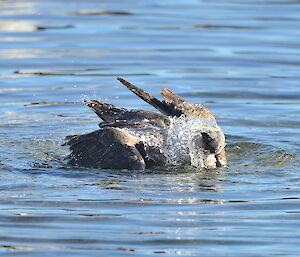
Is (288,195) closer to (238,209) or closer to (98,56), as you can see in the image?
(238,209)

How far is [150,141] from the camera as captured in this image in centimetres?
1058

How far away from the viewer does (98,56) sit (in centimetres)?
1634

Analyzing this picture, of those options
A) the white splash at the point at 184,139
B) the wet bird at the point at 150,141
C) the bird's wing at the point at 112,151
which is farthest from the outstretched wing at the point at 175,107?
the bird's wing at the point at 112,151

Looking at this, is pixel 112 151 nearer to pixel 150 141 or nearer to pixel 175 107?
pixel 150 141

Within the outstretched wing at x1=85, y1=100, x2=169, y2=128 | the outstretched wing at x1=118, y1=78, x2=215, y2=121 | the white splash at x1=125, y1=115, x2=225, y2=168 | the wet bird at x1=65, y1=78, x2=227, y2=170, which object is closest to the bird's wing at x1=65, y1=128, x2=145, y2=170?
the wet bird at x1=65, y1=78, x2=227, y2=170

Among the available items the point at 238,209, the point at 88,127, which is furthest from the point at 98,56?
the point at 238,209

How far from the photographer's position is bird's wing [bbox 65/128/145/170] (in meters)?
10.3

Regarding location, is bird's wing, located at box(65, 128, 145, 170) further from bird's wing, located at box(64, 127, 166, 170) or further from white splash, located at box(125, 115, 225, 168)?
white splash, located at box(125, 115, 225, 168)

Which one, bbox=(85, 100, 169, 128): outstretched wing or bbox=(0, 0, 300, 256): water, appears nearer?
bbox=(0, 0, 300, 256): water

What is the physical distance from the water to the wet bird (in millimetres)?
141

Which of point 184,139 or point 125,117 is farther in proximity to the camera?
point 125,117

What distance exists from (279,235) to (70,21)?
1093 centimetres

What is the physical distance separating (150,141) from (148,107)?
10.7ft

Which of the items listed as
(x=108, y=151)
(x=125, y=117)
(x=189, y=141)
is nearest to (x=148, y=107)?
(x=125, y=117)
